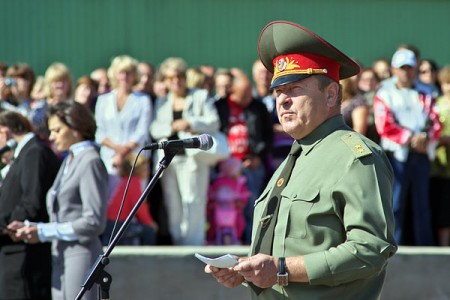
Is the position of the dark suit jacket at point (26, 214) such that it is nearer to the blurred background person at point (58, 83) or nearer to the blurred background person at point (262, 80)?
the blurred background person at point (58, 83)

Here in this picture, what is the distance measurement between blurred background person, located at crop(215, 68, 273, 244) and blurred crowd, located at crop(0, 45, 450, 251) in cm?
1

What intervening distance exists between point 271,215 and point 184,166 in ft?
17.9

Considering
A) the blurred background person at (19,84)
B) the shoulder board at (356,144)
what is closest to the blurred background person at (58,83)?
the blurred background person at (19,84)

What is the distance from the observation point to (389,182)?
14.3 feet

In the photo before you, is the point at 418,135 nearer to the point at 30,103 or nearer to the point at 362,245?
the point at 30,103

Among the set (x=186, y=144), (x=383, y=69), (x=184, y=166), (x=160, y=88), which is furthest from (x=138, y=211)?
(x=186, y=144)

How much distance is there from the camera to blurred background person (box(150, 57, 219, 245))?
997 centimetres

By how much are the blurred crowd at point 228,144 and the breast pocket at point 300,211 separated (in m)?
5.34

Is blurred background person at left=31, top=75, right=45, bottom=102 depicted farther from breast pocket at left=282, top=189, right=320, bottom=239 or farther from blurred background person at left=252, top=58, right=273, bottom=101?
breast pocket at left=282, top=189, right=320, bottom=239

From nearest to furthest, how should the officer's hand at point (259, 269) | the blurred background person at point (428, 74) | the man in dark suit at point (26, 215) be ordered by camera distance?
the officer's hand at point (259, 269) → the man in dark suit at point (26, 215) → the blurred background person at point (428, 74)

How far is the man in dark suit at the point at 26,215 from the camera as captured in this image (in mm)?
7500

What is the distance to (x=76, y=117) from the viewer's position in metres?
7.14

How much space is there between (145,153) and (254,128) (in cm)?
116

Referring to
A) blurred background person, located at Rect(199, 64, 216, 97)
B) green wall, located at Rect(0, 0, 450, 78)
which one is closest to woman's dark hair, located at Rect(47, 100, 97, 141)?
blurred background person, located at Rect(199, 64, 216, 97)
